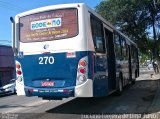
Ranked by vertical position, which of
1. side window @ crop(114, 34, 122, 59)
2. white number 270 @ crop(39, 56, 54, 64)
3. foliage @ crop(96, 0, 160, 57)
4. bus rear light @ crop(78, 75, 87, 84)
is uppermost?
foliage @ crop(96, 0, 160, 57)

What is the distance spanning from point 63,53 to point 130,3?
26939 millimetres

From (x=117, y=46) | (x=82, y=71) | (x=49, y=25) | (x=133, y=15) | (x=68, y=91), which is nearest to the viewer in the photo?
(x=82, y=71)

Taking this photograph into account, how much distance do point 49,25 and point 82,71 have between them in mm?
1978

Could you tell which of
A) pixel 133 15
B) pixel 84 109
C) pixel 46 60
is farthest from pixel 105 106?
pixel 133 15

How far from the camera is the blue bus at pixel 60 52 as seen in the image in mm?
11461

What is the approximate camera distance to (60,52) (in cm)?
1174

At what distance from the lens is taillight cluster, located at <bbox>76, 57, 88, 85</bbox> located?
1136 centimetres

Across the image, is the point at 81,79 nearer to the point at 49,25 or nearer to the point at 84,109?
the point at 84,109

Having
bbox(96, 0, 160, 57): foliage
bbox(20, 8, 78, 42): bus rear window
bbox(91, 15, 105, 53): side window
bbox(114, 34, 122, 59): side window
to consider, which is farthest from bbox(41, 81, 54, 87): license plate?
bbox(96, 0, 160, 57): foliage

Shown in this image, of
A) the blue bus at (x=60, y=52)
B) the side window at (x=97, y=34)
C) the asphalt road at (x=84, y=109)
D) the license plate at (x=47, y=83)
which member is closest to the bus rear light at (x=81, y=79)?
the blue bus at (x=60, y=52)

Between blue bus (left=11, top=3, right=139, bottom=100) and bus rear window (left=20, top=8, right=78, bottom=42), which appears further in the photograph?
bus rear window (left=20, top=8, right=78, bottom=42)

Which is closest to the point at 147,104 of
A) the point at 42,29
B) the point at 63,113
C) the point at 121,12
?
the point at 63,113

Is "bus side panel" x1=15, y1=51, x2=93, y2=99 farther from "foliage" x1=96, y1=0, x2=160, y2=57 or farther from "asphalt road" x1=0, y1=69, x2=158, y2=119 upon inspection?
"foliage" x1=96, y1=0, x2=160, y2=57

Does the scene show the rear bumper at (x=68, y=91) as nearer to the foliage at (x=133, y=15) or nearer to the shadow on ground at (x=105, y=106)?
the shadow on ground at (x=105, y=106)
